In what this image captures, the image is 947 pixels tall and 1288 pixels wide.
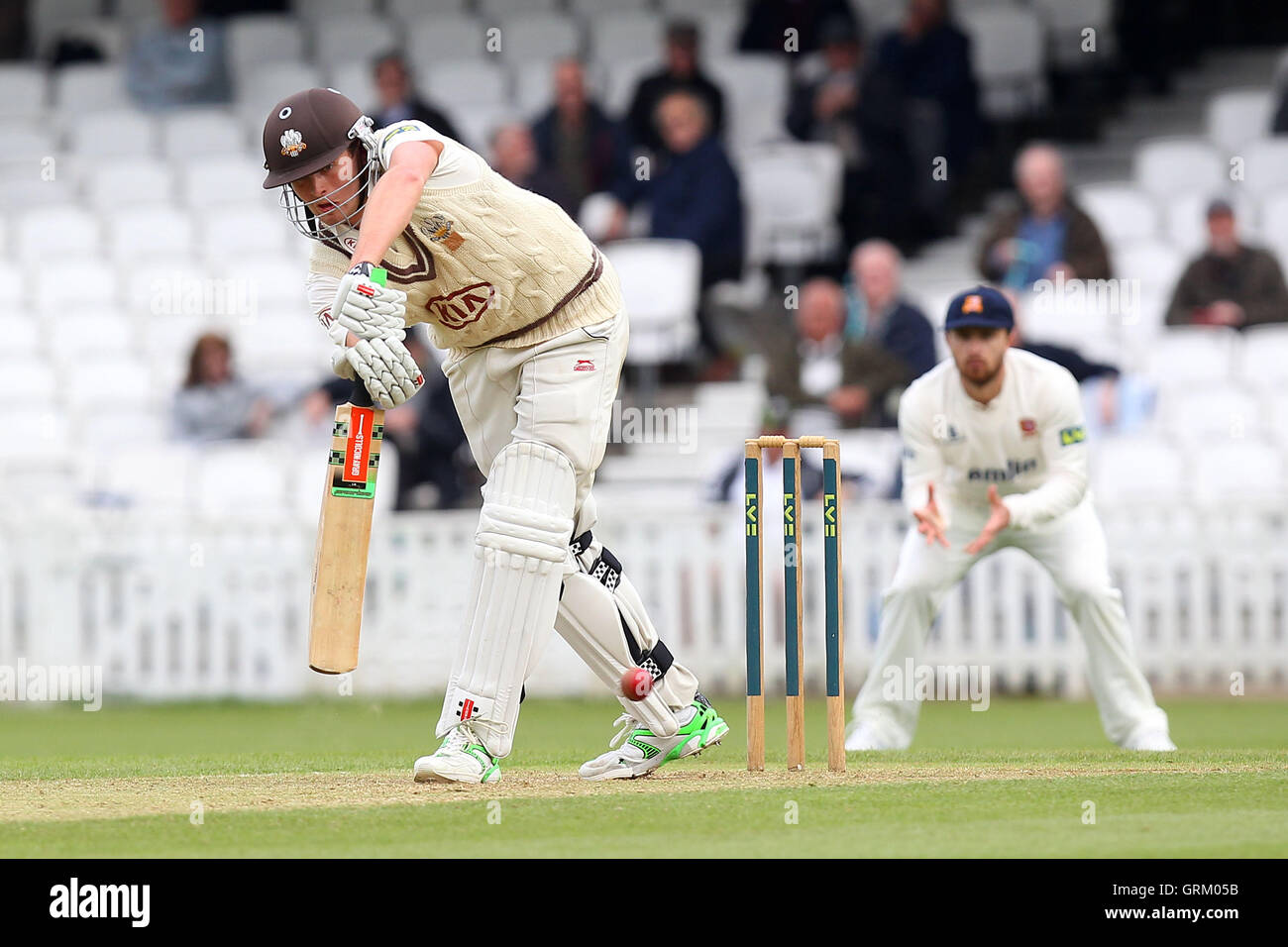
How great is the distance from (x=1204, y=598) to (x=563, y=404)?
239 inches

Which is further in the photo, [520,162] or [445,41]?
[445,41]

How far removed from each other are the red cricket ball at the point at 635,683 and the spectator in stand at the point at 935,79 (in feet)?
25.1

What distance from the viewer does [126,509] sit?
430 inches

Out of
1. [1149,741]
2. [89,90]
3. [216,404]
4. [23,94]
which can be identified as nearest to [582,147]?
[216,404]

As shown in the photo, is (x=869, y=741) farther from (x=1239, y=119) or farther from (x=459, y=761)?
(x=1239, y=119)

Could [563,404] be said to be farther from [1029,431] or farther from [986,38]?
[986,38]

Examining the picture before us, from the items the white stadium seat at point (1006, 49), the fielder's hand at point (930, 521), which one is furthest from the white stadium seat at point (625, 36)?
the fielder's hand at point (930, 521)

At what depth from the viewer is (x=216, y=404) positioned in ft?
38.3

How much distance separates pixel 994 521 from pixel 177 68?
9306 millimetres

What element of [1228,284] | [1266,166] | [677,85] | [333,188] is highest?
[677,85]

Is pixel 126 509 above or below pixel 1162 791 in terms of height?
above

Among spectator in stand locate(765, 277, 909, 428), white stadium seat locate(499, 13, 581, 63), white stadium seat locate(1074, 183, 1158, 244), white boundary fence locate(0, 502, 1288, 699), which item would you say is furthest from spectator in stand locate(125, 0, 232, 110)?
white stadium seat locate(1074, 183, 1158, 244)

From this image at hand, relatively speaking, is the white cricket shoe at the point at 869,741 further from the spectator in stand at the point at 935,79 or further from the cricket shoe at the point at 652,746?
the spectator in stand at the point at 935,79
